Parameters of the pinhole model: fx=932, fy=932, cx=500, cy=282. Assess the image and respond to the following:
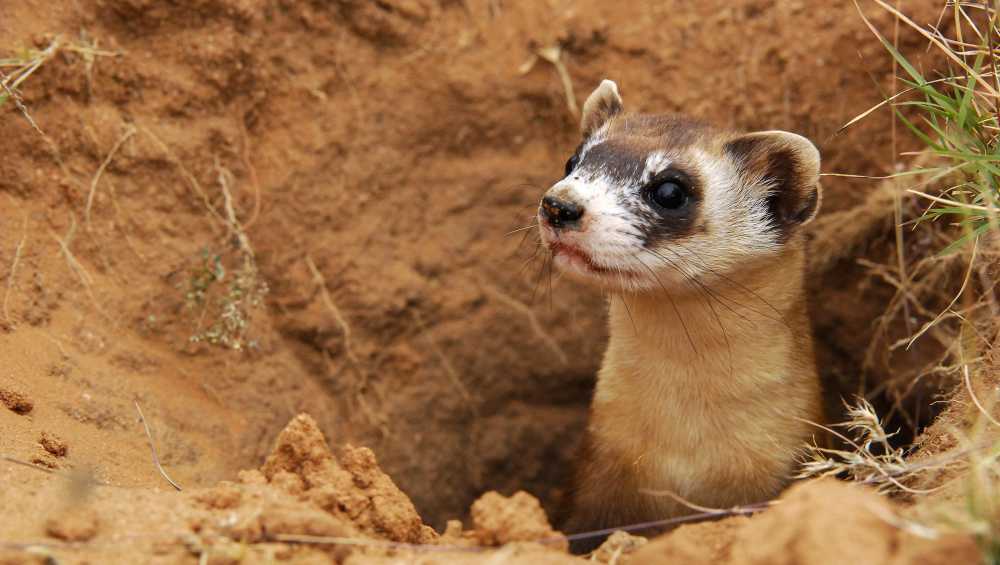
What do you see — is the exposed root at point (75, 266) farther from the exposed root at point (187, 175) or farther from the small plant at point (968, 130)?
the small plant at point (968, 130)

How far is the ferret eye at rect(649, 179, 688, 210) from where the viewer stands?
322cm

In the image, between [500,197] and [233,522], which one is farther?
[500,197]

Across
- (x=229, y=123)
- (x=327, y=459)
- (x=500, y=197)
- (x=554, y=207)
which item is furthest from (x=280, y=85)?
(x=327, y=459)

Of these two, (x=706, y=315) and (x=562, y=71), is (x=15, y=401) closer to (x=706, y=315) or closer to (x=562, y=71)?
(x=706, y=315)

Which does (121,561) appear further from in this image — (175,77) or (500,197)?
(500,197)

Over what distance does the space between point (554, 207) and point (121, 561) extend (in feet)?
5.30

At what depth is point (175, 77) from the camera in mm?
3928

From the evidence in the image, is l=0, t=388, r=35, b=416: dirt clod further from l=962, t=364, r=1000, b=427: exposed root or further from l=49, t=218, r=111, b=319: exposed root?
l=962, t=364, r=1000, b=427: exposed root

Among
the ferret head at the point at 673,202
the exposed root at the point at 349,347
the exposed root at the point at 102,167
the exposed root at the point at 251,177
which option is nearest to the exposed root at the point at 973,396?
the ferret head at the point at 673,202

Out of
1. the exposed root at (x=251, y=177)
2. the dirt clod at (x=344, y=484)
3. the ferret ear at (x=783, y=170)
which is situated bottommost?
the dirt clod at (x=344, y=484)

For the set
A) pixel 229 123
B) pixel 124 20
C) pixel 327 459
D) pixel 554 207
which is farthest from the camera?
pixel 229 123

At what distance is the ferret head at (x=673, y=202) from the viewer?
3.03m

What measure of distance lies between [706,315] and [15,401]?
7.56 feet

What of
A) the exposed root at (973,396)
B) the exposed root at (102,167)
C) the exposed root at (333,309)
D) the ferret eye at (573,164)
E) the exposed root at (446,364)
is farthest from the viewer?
the exposed root at (446,364)
